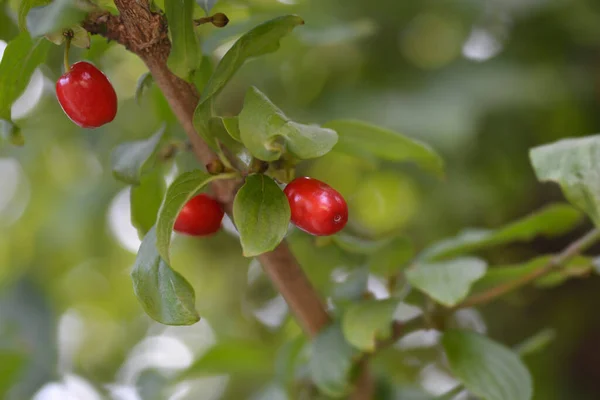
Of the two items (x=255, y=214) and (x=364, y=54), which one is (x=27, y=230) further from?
(x=255, y=214)

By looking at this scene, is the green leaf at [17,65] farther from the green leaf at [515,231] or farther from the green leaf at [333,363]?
the green leaf at [515,231]

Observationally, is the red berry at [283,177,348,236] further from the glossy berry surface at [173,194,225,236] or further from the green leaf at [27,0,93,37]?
the green leaf at [27,0,93,37]

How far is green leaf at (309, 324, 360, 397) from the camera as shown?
2.33 ft

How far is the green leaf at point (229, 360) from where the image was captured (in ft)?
3.25

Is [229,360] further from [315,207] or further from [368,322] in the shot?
[315,207]

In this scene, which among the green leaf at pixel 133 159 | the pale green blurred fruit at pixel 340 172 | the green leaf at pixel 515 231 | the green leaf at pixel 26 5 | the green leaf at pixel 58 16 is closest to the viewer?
the green leaf at pixel 58 16

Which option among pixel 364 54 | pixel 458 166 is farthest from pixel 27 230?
pixel 458 166

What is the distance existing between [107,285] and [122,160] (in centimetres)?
123

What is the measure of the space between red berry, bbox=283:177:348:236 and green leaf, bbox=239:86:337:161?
0.15ft

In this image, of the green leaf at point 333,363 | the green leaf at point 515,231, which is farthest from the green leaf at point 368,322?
the green leaf at point 515,231

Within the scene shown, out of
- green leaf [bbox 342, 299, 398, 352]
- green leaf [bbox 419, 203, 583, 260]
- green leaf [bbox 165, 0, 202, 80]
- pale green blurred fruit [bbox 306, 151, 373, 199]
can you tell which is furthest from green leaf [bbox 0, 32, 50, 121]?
pale green blurred fruit [bbox 306, 151, 373, 199]

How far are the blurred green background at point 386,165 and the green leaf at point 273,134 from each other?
71cm

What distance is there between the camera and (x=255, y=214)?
527 millimetres

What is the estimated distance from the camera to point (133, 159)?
66 cm
